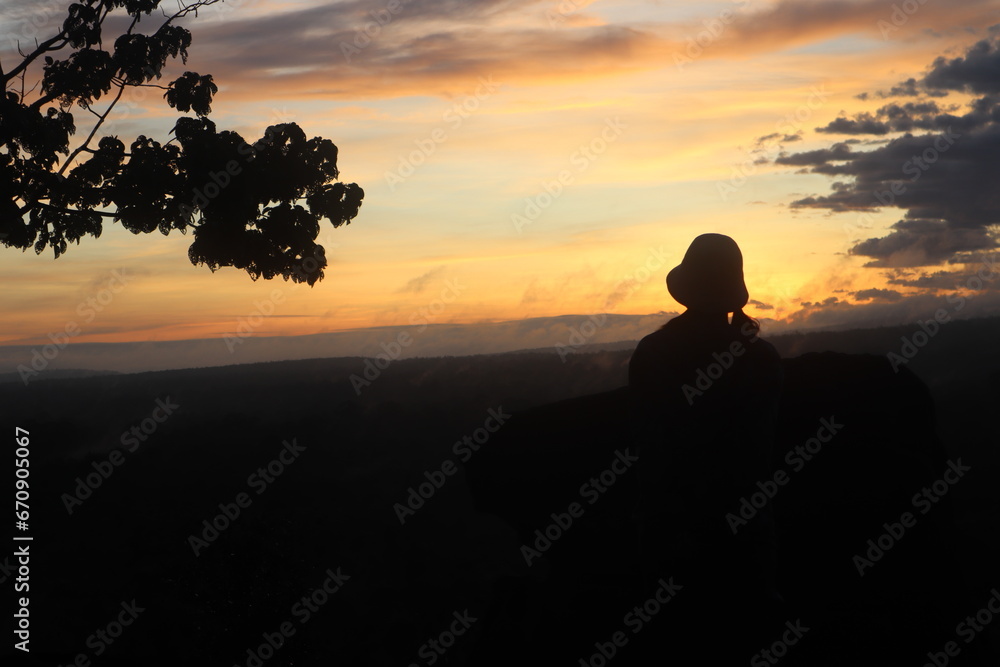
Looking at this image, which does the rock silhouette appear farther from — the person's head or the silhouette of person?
the person's head

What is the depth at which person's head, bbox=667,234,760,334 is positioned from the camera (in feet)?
18.1

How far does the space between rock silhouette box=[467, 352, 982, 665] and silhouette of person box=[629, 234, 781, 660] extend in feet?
0.53

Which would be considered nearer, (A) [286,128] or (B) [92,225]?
(A) [286,128]

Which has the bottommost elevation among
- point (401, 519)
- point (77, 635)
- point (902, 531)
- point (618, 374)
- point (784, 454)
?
point (618, 374)

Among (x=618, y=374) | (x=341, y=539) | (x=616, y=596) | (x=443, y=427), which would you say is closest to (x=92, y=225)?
(x=616, y=596)

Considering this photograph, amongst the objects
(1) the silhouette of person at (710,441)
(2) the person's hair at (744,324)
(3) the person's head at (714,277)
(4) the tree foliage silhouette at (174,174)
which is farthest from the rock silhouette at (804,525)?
(4) the tree foliage silhouette at (174,174)

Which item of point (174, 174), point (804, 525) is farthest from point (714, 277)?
point (174, 174)

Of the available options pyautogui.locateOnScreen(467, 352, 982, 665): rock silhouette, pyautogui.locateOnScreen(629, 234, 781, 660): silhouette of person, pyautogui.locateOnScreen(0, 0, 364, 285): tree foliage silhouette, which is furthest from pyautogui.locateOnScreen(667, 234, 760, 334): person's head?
pyautogui.locateOnScreen(0, 0, 364, 285): tree foliage silhouette

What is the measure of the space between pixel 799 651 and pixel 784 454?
1.86 metres

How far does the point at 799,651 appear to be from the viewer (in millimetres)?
6340

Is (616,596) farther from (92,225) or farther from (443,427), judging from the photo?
(443,427)

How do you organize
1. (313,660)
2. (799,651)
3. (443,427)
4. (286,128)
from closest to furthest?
(799,651), (286,128), (313,660), (443,427)

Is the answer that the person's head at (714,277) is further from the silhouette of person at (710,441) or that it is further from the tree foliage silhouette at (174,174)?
the tree foliage silhouette at (174,174)

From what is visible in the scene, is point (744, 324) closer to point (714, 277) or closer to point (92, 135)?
point (714, 277)
